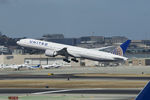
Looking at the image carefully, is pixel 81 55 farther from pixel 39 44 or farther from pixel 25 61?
pixel 25 61

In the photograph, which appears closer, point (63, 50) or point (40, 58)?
point (63, 50)

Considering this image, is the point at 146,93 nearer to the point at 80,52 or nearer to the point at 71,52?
the point at 80,52

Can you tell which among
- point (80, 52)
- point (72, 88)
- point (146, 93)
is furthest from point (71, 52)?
point (146, 93)

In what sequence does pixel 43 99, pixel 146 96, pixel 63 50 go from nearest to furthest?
pixel 146 96
pixel 43 99
pixel 63 50

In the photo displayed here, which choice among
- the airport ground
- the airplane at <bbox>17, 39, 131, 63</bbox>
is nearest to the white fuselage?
the airplane at <bbox>17, 39, 131, 63</bbox>

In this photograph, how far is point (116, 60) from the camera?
99.1 metres

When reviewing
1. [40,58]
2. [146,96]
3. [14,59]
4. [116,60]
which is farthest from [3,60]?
[146,96]

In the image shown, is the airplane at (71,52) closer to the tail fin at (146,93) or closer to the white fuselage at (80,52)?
the white fuselage at (80,52)

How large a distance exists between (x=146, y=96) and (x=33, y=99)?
56.3ft

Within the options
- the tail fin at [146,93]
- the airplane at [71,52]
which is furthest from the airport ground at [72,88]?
the airplane at [71,52]

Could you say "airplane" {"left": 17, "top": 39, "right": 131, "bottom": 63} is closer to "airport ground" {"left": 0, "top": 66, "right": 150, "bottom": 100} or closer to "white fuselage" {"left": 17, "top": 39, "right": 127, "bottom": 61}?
"white fuselage" {"left": 17, "top": 39, "right": 127, "bottom": 61}

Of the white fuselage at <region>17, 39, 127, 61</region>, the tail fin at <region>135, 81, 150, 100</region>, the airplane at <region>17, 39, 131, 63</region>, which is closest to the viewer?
the tail fin at <region>135, 81, 150, 100</region>

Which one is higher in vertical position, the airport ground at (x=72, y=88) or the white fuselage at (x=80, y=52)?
the white fuselage at (x=80, y=52)

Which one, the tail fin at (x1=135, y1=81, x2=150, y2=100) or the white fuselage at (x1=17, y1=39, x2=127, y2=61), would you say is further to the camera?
the white fuselage at (x1=17, y1=39, x2=127, y2=61)
